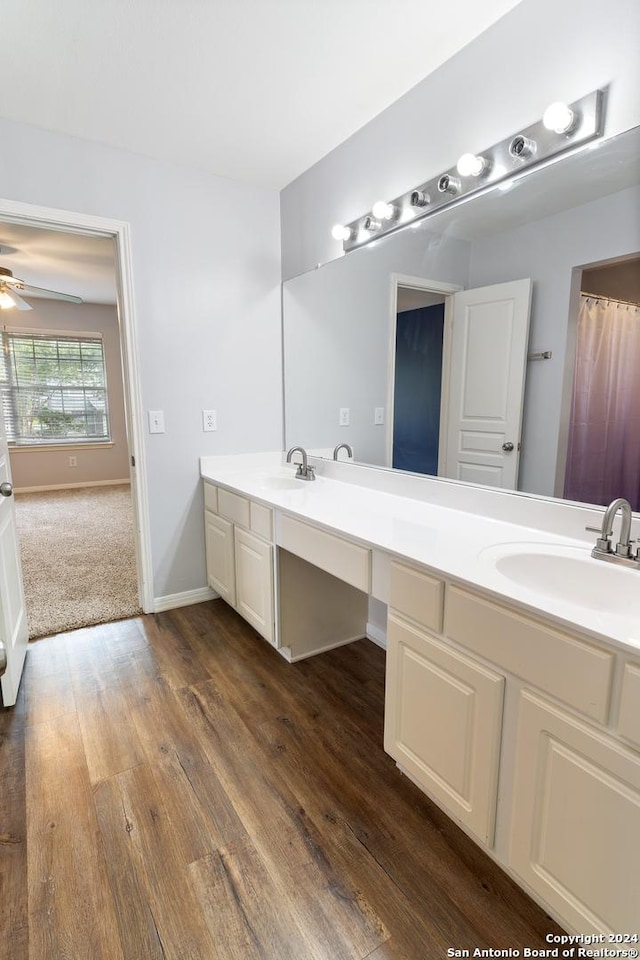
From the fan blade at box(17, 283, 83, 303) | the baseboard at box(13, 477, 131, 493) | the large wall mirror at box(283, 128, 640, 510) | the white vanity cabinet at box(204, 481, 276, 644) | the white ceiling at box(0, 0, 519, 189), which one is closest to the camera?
the large wall mirror at box(283, 128, 640, 510)

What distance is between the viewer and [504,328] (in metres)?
1.68

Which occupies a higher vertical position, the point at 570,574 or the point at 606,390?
the point at 606,390

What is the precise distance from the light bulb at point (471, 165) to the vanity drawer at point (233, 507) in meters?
1.55

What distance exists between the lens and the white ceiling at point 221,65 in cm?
153

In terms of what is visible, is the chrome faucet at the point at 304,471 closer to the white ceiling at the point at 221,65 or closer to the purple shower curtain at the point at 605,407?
the purple shower curtain at the point at 605,407

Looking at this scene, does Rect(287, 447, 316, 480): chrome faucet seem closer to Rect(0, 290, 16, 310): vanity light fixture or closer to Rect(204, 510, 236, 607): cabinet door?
Rect(204, 510, 236, 607): cabinet door

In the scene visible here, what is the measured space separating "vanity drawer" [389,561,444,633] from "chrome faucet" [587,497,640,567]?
0.44m

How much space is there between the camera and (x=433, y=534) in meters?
1.54

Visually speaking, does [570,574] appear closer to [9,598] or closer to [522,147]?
[522,147]

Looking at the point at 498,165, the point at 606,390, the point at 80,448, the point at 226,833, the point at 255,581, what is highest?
the point at 498,165

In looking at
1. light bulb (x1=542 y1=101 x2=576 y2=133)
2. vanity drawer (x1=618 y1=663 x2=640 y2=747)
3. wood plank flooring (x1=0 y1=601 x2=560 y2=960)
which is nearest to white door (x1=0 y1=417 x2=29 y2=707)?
wood plank flooring (x1=0 y1=601 x2=560 y2=960)

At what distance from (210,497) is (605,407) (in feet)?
6.43

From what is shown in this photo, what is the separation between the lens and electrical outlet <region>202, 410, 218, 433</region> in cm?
276

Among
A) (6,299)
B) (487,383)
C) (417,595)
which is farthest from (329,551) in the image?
(6,299)
